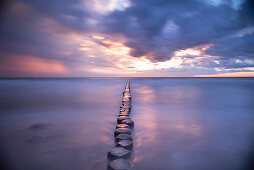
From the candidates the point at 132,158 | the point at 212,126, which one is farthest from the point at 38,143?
the point at 212,126

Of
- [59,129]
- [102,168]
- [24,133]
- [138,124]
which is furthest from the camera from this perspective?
[138,124]

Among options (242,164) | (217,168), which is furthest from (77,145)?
(242,164)

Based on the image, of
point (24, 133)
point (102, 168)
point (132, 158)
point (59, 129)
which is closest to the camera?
point (102, 168)

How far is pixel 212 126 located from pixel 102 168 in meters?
3.95

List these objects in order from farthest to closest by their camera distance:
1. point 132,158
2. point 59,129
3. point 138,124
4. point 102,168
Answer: point 138,124, point 59,129, point 132,158, point 102,168

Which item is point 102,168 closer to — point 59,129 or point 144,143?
point 144,143

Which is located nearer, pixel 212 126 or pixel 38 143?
pixel 38 143

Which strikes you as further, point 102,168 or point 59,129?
point 59,129

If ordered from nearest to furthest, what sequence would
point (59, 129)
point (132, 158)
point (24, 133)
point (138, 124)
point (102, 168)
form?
point (102, 168)
point (132, 158)
point (24, 133)
point (59, 129)
point (138, 124)

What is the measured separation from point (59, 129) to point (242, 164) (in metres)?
4.72

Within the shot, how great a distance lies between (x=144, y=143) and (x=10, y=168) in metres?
2.73

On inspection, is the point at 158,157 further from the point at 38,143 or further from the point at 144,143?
the point at 38,143

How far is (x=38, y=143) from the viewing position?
341 cm

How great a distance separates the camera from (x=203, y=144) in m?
3.31
